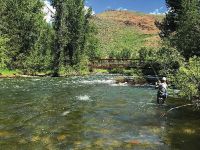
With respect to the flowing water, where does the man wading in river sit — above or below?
above

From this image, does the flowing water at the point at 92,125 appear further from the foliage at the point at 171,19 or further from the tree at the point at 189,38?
the foliage at the point at 171,19

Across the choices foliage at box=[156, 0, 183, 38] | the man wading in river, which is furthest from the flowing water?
foliage at box=[156, 0, 183, 38]

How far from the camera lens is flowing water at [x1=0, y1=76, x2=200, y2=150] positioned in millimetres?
17359

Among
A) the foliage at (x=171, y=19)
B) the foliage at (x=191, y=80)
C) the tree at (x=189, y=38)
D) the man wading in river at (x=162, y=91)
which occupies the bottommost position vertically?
the man wading in river at (x=162, y=91)

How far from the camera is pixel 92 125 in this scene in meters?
21.7

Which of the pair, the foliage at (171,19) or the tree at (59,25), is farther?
the tree at (59,25)

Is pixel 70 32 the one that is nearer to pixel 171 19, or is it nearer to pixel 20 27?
pixel 20 27

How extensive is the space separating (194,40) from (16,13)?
42.9 meters

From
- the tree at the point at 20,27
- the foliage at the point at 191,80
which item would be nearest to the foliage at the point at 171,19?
the tree at the point at 20,27

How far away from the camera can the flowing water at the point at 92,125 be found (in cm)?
1736

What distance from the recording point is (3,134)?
18.7 meters

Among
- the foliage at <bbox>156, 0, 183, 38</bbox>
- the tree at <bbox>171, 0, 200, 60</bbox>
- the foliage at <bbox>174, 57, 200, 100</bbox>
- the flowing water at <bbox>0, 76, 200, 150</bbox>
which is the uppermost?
the foliage at <bbox>156, 0, 183, 38</bbox>

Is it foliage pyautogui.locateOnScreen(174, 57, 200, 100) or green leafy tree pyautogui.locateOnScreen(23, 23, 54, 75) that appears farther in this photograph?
green leafy tree pyautogui.locateOnScreen(23, 23, 54, 75)

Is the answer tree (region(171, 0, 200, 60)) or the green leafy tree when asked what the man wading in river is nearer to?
tree (region(171, 0, 200, 60))
